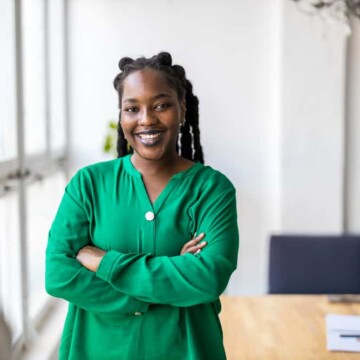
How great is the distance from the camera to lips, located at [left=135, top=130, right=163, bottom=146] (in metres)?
0.75

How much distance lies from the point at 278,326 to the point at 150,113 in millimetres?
1187

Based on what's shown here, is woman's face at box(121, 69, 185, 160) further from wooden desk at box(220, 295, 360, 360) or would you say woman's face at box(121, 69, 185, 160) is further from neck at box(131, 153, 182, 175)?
wooden desk at box(220, 295, 360, 360)

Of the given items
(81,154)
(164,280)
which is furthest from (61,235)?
(81,154)

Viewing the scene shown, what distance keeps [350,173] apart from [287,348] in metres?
1.69

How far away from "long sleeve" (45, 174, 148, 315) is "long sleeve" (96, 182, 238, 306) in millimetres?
15

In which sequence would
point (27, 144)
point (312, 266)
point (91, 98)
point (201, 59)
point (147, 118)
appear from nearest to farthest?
point (147, 118), point (201, 59), point (91, 98), point (27, 144), point (312, 266)

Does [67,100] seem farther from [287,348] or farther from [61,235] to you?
[287,348]

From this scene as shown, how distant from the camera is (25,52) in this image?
1.75 m

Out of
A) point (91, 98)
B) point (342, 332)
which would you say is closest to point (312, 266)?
point (342, 332)

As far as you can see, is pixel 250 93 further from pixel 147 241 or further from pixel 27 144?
pixel 147 241

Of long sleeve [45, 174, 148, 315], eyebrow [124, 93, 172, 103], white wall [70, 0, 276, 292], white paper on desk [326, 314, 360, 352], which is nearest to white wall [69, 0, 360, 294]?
white wall [70, 0, 276, 292]

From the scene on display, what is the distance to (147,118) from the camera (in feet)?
2.44

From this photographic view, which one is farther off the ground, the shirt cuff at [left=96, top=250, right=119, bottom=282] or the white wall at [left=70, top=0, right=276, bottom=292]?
the white wall at [left=70, top=0, right=276, bottom=292]

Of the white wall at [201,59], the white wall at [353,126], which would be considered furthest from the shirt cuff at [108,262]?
the white wall at [353,126]
